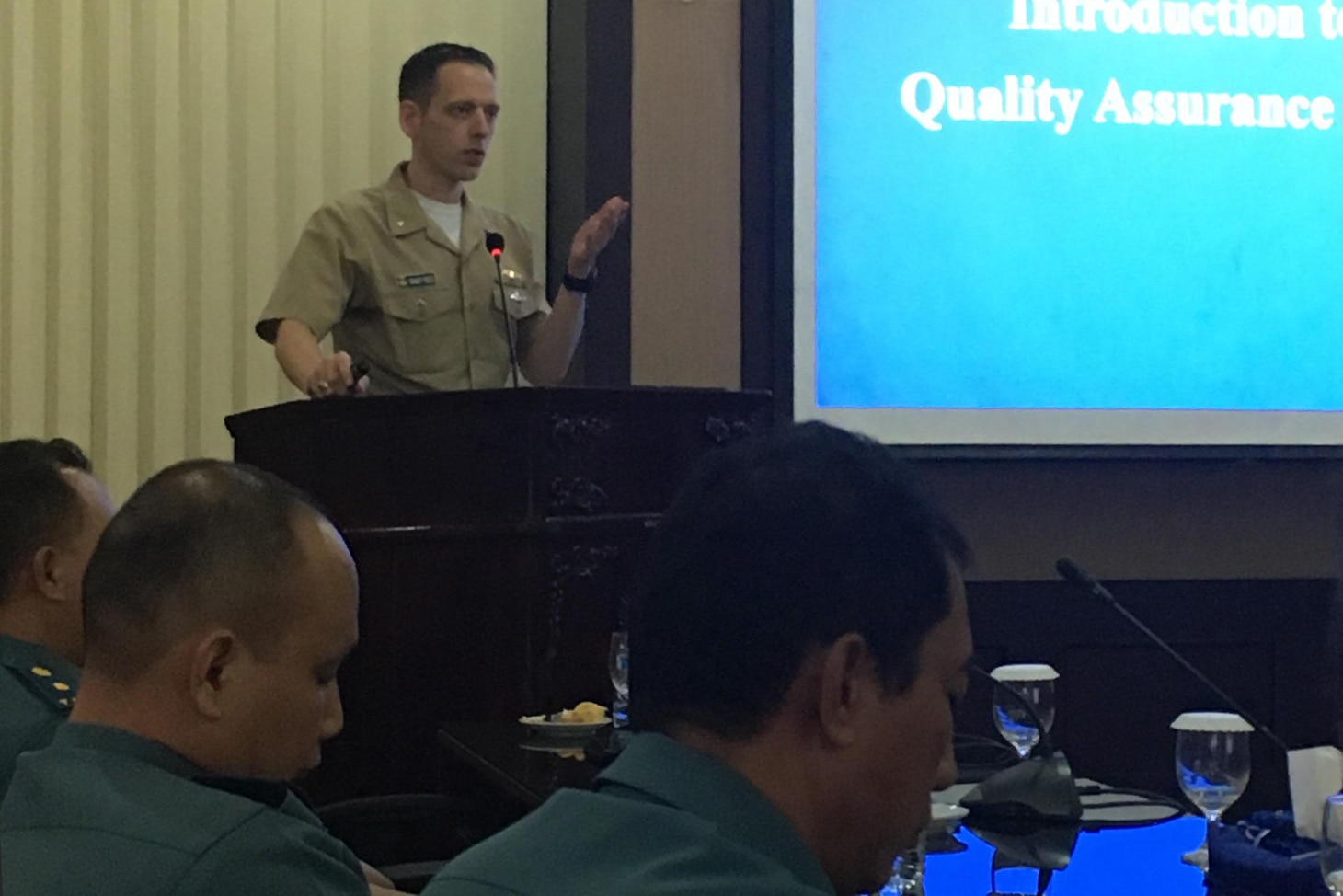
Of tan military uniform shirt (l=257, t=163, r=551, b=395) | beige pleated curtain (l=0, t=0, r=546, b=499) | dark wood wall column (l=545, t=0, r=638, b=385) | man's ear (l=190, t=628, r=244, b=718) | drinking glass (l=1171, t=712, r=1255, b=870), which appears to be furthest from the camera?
beige pleated curtain (l=0, t=0, r=546, b=499)

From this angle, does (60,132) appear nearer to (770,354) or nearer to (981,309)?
(770,354)

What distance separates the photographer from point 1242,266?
4.23 metres

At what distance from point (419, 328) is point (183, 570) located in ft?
6.78

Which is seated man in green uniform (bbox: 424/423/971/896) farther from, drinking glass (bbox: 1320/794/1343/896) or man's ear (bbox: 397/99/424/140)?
man's ear (bbox: 397/99/424/140)

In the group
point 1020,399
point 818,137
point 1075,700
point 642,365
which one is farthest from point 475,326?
point 1075,700

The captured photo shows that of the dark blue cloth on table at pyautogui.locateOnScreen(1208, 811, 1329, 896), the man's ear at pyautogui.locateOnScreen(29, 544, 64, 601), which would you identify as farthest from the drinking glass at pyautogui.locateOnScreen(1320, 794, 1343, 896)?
the man's ear at pyautogui.locateOnScreen(29, 544, 64, 601)

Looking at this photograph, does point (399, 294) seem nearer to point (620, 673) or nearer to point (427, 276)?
point (427, 276)

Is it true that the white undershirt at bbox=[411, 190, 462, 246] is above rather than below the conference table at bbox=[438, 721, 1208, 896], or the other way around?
above

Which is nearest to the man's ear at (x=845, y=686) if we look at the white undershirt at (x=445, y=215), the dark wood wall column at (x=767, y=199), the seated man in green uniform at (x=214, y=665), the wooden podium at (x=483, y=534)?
the seated man in green uniform at (x=214, y=665)

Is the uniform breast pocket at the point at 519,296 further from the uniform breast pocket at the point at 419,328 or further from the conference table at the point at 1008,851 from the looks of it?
the conference table at the point at 1008,851

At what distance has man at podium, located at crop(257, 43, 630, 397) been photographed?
3.42 metres

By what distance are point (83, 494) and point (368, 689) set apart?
0.99 metres

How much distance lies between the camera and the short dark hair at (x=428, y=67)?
343cm

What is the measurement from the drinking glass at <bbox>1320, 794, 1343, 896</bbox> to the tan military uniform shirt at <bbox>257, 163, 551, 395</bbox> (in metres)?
2.25
